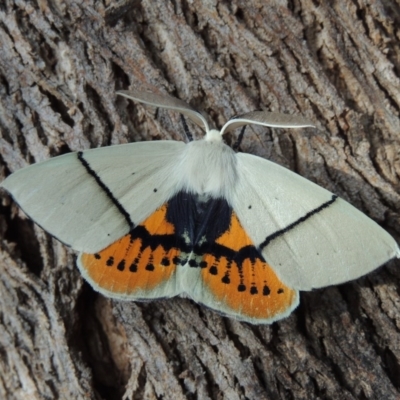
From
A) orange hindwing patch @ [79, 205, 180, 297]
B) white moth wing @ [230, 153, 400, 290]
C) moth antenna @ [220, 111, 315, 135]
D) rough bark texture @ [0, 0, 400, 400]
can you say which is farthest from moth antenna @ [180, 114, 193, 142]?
orange hindwing patch @ [79, 205, 180, 297]

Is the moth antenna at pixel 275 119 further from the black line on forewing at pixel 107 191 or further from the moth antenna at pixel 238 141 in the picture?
the black line on forewing at pixel 107 191

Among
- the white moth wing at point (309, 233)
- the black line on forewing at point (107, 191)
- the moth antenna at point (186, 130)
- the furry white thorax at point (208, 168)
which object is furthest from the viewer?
the moth antenna at point (186, 130)

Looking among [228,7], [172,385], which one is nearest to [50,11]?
[228,7]

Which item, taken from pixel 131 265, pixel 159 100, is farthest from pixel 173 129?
pixel 131 265

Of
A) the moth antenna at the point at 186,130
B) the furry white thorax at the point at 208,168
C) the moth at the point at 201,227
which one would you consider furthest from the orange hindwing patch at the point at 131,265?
the moth antenna at the point at 186,130

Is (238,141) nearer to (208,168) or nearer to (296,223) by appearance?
(208,168)

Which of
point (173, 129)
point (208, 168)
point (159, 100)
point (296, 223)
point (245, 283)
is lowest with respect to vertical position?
point (245, 283)

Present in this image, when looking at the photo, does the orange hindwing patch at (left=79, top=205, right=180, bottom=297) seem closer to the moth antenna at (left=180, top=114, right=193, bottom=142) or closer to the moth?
the moth

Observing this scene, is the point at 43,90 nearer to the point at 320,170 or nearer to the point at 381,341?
the point at 320,170
